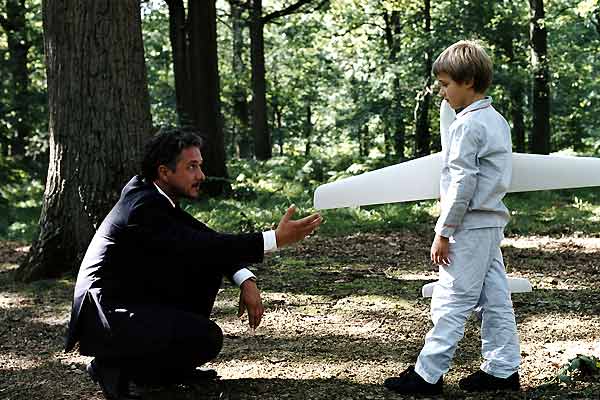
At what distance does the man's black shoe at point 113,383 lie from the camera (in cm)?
334

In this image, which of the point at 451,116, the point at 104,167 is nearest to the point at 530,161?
the point at 451,116

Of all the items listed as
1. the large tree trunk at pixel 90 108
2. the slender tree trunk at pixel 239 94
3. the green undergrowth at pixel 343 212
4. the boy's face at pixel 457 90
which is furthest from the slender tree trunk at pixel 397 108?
the boy's face at pixel 457 90

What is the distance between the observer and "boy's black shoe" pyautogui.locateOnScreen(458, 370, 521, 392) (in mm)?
3334

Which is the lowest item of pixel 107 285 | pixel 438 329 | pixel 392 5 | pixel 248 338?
pixel 248 338

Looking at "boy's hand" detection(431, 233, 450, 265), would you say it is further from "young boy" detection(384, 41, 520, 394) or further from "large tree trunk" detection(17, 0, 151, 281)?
"large tree trunk" detection(17, 0, 151, 281)

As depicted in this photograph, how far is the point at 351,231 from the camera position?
9.02 meters

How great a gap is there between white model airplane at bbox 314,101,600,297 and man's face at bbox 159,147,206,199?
3.12ft

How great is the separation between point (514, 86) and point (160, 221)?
11215mm

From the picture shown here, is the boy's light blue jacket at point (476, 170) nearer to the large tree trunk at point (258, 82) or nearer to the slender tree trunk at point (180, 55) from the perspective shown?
the slender tree trunk at point (180, 55)

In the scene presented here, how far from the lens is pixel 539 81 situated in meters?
14.1

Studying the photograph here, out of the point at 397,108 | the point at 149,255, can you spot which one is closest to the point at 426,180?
the point at 149,255

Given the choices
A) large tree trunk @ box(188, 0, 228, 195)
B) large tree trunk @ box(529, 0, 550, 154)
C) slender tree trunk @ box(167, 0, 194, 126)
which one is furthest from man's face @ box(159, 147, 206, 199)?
large tree trunk @ box(529, 0, 550, 154)

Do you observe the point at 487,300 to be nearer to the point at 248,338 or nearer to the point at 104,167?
the point at 248,338

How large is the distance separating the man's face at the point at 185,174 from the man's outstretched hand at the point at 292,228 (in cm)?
47
